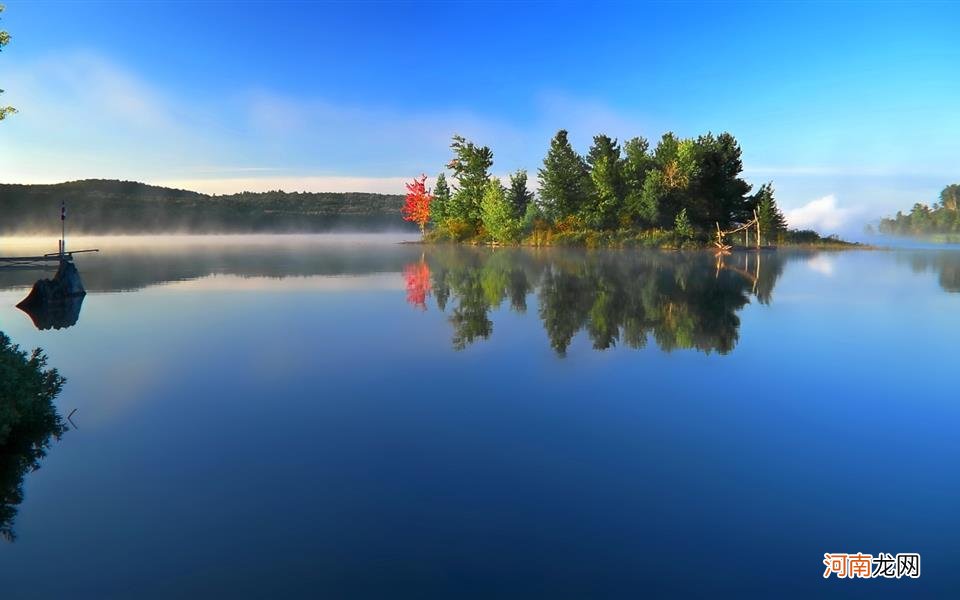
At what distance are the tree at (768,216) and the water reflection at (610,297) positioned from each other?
3210 cm

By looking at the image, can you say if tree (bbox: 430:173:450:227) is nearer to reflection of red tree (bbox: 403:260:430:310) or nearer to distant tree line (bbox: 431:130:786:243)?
distant tree line (bbox: 431:130:786:243)

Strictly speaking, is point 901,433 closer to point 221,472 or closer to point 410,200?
point 221,472

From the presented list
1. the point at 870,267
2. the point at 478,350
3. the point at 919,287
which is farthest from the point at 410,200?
the point at 478,350

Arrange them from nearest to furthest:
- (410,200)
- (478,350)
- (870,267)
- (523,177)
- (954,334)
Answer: (478,350)
(954,334)
(870,267)
(523,177)
(410,200)

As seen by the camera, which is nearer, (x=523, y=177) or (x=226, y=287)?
(x=226, y=287)

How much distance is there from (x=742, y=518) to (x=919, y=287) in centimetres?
3406

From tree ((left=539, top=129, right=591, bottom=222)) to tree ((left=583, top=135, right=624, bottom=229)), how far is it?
1778 millimetres

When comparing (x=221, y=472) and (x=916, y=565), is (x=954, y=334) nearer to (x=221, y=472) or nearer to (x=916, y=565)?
A: (x=916, y=565)

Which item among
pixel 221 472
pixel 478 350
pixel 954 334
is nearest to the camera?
pixel 221 472

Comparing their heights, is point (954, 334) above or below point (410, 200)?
below

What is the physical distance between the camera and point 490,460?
9.48 metres

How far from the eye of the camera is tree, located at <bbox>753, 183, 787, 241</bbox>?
80.3 metres

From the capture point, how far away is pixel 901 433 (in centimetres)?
1081

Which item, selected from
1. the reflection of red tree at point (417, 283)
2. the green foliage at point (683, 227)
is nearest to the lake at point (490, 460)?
the reflection of red tree at point (417, 283)
